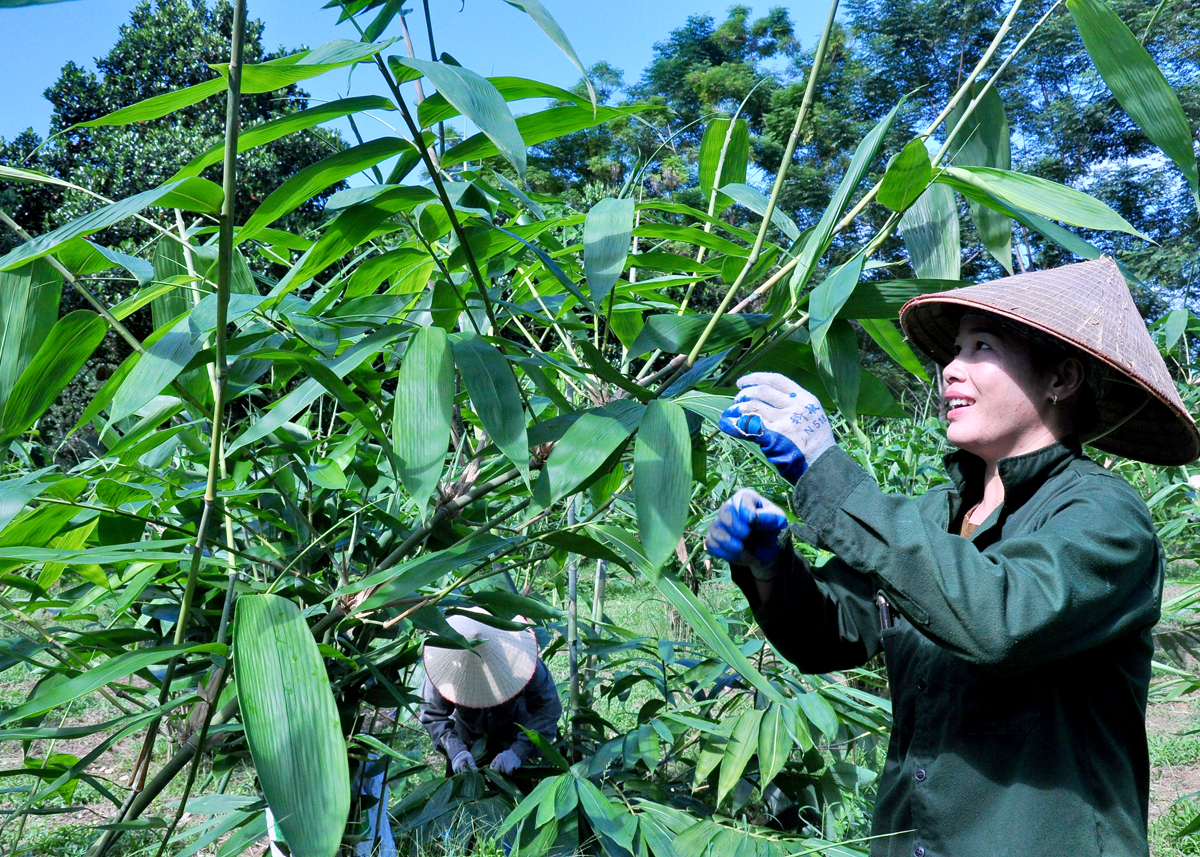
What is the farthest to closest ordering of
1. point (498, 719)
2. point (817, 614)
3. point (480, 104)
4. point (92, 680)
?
point (498, 719) < point (817, 614) < point (92, 680) < point (480, 104)

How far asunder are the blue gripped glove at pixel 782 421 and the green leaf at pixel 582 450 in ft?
0.33

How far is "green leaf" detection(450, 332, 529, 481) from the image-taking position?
66 cm

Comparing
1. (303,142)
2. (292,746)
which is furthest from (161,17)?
(292,746)

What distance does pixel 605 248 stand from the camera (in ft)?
2.35

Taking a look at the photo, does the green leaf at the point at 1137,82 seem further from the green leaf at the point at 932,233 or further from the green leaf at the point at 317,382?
the green leaf at the point at 317,382

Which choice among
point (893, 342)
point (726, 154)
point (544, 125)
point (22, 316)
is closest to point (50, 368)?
point (22, 316)

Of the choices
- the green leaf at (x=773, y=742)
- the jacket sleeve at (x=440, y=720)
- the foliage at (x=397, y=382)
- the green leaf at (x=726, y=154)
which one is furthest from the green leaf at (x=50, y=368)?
the jacket sleeve at (x=440, y=720)

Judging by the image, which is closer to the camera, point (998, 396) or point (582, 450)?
point (582, 450)

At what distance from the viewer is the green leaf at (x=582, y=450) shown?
64 cm

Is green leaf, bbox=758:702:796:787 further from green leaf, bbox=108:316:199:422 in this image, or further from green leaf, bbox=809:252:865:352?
green leaf, bbox=108:316:199:422

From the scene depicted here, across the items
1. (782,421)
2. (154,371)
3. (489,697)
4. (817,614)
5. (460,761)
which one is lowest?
(460,761)

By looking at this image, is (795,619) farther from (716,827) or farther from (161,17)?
(161,17)

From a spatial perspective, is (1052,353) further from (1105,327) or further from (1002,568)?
(1002,568)

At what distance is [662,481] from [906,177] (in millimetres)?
326
